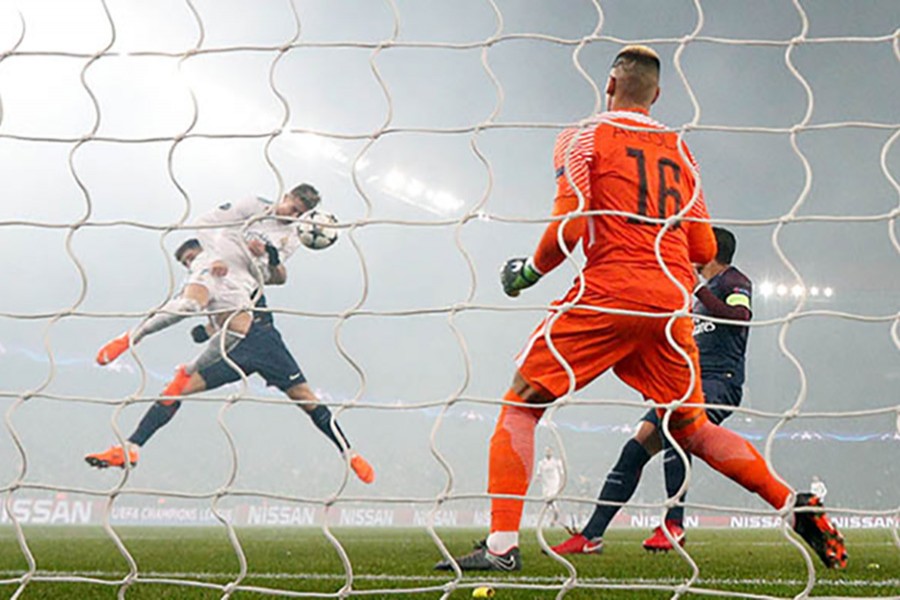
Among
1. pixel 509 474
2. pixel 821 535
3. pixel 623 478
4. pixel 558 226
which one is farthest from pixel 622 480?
pixel 558 226

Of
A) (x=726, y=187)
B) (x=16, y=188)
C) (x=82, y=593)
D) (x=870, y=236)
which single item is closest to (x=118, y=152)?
(x=16, y=188)

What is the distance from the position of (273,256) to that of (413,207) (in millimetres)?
21021

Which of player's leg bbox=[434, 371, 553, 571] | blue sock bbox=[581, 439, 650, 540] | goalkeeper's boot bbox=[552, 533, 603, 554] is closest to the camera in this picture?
player's leg bbox=[434, 371, 553, 571]

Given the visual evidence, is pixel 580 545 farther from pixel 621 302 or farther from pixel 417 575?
pixel 621 302

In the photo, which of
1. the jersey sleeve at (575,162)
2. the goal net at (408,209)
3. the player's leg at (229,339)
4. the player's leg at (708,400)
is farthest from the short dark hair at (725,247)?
the goal net at (408,209)

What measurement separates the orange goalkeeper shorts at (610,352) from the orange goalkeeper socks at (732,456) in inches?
Answer: 3.1

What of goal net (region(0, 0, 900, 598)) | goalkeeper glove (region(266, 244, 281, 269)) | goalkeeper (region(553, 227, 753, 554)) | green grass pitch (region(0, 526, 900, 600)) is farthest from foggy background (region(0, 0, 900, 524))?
goalkeeper (region(553, 227, 753, 554))

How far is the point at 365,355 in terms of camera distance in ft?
99.9

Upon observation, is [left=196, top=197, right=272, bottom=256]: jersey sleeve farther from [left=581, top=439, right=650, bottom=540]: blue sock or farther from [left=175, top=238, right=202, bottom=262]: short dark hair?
[left=581, top=439, right=650, bottom=540]: blue sock

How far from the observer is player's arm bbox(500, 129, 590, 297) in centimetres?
220

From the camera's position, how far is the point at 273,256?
18.0ft

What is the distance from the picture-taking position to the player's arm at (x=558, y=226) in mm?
2201

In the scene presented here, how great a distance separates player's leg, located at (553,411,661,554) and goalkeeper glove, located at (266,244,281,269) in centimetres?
271

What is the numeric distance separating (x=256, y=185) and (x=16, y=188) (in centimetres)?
931
